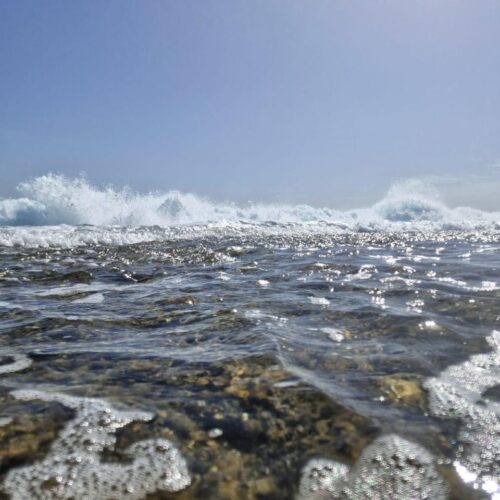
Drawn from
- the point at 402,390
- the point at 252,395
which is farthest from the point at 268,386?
the point at 402,390

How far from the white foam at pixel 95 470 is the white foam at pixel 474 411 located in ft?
3.54

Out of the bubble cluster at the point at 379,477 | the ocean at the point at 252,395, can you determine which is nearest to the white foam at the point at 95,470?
the ocean at the point at 252,395

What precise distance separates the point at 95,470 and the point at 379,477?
3.56 ft

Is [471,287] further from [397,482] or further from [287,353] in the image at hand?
[397,482]

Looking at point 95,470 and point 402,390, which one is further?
point 402,390

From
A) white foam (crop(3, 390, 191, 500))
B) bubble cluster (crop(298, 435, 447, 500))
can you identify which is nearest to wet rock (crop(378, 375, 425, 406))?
bubble cluster (crop(298, 435, 447, 500))

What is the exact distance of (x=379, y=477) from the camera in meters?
A: 1.67

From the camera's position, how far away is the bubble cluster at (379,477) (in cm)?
159

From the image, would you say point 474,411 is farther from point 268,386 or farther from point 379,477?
point 268,386

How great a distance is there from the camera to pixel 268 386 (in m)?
2.34

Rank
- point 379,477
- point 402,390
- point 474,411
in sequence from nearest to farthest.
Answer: point 379,477
point 474,411
point 402,390

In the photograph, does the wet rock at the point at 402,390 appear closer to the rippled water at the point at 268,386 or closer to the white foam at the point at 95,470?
the rippled water at the point at 268,386

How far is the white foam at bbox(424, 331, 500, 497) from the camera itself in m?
1.67

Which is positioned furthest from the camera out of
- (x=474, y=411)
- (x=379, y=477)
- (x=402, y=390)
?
(x=402, y=390)
